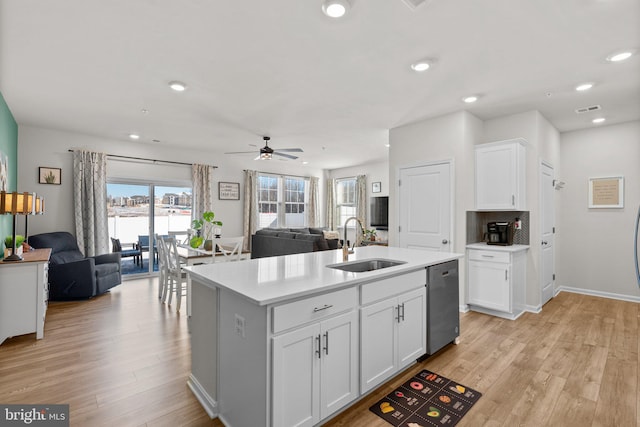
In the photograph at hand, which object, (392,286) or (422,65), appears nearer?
(392,286)

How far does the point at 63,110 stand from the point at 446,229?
17.9 ft

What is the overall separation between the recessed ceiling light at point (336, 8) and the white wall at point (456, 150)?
102 inches

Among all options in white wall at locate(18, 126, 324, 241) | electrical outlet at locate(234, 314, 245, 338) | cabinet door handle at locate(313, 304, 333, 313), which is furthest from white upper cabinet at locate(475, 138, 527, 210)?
white wall at locate(18, 126, 324, 241)

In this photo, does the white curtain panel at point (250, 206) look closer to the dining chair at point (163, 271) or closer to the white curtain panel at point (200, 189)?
the white curtain panel at point (200, 189)

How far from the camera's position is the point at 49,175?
499 cm

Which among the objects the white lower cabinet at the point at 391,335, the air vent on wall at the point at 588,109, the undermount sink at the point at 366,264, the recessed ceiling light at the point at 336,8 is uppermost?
the air vent on wall at the point at 588,109

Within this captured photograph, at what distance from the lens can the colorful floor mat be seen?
74.8 inches

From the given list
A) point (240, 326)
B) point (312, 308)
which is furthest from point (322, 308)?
point (240, 326)

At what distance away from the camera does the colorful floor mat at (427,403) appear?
190cm

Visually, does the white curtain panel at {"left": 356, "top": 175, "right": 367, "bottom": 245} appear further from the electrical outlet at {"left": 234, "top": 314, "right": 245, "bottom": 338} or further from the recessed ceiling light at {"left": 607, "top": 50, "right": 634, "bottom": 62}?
the electrical outlet at {"left": 234, "top": 314, "right": 245, "bottom": 338}

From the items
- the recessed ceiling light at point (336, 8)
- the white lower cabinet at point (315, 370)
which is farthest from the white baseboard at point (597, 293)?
the recessed ceiling light at point (336, 8)

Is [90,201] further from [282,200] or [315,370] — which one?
[315,370]

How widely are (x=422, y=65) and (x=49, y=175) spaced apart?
19.6 ft

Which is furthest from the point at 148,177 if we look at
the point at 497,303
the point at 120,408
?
the point at 497,303
